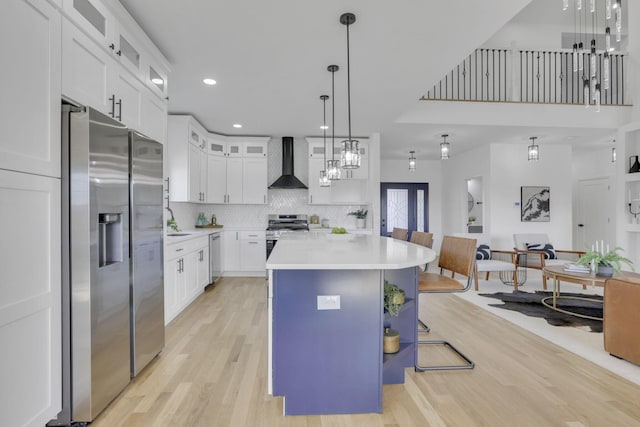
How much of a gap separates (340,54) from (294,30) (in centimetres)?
56

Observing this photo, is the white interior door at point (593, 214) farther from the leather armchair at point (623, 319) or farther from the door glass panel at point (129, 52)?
the door glass panel at point (129, 52)

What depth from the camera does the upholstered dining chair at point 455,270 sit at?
2.48m

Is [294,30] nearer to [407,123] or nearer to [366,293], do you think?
[366,293]

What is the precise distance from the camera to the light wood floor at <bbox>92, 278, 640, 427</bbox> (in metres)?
1.87

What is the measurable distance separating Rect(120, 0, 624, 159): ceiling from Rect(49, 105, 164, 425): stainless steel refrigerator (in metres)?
1.09

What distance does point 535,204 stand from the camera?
684 centimetres

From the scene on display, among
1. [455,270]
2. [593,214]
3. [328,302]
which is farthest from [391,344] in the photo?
[593,214]

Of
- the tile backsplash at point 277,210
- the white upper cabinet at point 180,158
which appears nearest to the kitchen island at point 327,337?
the white upper cabinet at point 180,158

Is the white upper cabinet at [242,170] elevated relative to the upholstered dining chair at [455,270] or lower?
elevated

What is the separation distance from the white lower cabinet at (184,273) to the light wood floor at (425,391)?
468 mm

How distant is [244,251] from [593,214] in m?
8.31

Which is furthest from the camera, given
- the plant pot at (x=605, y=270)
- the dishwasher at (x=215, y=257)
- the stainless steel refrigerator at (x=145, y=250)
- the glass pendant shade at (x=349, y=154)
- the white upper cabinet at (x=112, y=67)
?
the dishwasher at (x=215, y=257)

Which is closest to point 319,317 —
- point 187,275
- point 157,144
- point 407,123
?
point 157,144

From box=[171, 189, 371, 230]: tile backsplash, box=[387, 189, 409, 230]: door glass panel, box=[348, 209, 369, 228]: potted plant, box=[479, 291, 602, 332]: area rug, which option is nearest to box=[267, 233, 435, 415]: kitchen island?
box=[479, 291, 602, 332]: area rug
